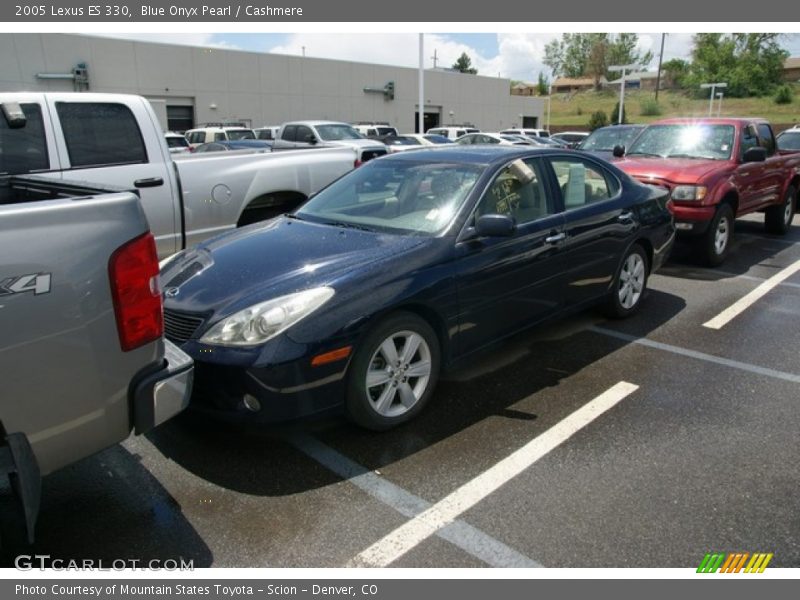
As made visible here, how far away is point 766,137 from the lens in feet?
28.8

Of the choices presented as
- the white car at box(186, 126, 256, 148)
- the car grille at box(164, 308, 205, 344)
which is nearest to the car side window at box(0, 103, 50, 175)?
the car grille at box(164, 308, 205, 344)

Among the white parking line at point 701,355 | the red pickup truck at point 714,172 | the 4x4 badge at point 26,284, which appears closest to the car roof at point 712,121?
the red pickup truck at point 714,172

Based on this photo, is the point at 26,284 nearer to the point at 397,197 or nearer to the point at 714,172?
the point at 397,197

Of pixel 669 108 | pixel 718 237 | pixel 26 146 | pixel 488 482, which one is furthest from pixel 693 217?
pixel 669 108

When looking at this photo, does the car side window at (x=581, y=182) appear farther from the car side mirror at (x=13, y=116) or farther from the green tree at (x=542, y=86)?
the green tree at (x=542, y=86)

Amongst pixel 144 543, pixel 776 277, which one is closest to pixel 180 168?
pixel 144 543

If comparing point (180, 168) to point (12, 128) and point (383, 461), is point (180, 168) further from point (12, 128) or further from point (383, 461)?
point (383, 461)

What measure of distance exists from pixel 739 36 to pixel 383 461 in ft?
300

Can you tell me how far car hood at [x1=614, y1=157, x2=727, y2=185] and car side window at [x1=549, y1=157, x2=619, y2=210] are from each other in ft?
7.54

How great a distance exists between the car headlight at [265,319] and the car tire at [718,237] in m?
5.84

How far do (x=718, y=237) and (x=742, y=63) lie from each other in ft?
273

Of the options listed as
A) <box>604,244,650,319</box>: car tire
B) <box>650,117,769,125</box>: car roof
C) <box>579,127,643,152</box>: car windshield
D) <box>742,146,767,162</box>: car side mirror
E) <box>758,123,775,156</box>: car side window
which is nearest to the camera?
<box>604,244,650,319</box>: car tire

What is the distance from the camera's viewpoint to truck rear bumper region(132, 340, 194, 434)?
2428mm

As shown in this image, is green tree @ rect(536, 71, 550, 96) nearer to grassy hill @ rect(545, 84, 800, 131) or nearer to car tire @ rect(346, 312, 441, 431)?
grassy hill @ rect(545, 84, 800, 131)
